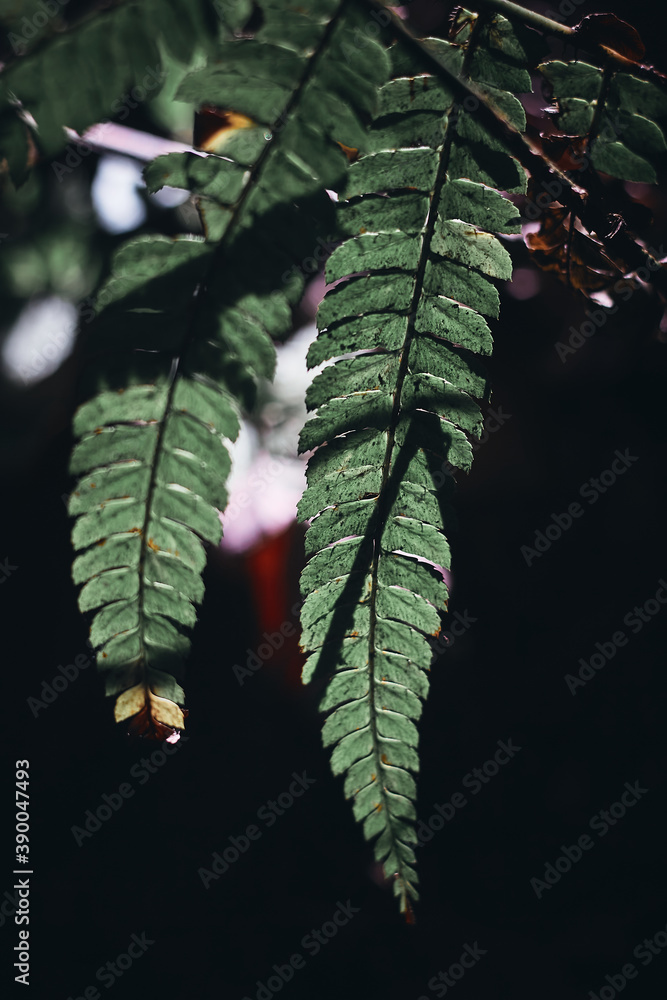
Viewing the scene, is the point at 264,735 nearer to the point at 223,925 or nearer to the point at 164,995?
the point at 223,925

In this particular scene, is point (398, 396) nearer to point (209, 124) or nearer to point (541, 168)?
point (541, 168)

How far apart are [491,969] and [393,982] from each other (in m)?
0.40

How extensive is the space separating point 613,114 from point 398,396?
0.99ft

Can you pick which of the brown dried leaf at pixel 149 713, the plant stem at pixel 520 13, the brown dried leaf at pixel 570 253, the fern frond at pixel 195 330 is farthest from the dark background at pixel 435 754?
the brown dried leaf at pixel 149 713

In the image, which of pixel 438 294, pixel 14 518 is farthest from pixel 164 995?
pixel 438 294

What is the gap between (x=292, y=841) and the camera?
91.8 inches

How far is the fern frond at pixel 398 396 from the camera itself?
16.7 inches

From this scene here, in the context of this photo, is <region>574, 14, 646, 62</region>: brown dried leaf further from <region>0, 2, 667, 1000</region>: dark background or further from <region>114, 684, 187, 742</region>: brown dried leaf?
<region>0, 2, 667, 1000</region>: dark background

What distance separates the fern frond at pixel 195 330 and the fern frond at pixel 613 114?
18cm

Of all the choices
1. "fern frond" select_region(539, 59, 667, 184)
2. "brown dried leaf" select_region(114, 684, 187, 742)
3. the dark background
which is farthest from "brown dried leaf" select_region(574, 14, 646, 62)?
the dark background

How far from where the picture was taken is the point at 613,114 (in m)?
0.45

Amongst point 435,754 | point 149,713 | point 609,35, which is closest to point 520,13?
point 609,35

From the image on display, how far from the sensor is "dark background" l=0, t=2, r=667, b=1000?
1.98 metres

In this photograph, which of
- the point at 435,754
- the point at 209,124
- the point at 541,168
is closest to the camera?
the point at 541,168
